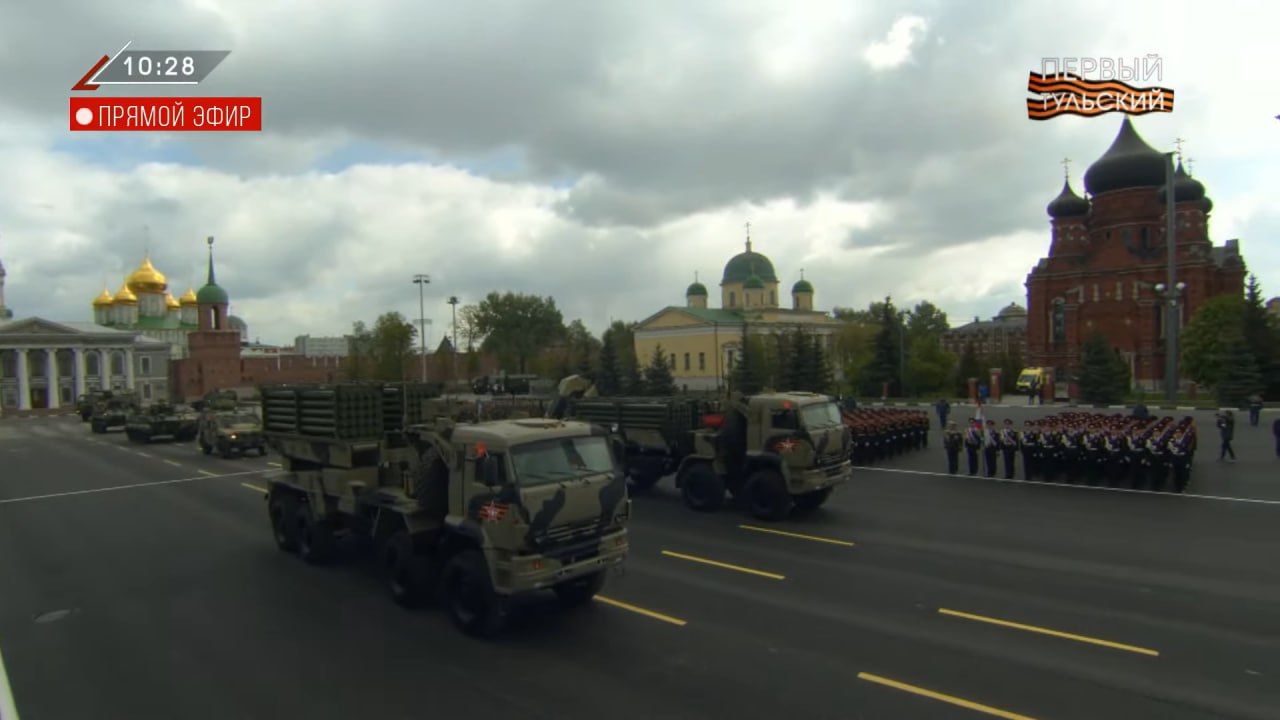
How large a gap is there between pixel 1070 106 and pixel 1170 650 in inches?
1058

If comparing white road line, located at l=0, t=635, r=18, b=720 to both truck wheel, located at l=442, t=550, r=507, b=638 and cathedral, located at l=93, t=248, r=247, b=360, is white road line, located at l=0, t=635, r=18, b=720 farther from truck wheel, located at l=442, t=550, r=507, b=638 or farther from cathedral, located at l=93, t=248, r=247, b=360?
cathedral, located at l=93, t=248, r=247, b=360

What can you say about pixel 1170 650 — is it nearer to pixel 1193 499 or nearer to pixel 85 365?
pixel 1193 499

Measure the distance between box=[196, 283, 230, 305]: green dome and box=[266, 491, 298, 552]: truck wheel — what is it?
2969 inches

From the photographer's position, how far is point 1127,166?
5716 centimetres

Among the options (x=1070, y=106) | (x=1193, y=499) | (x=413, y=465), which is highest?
(x=1070, y=106)

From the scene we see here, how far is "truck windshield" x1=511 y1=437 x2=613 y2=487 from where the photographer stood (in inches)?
316

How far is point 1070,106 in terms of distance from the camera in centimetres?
2841

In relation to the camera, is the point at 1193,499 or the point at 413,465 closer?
the point at 413,465

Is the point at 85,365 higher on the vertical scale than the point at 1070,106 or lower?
lower

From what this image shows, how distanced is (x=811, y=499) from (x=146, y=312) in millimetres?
106039

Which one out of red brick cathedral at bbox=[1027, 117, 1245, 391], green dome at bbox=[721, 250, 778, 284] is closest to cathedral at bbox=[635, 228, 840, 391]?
green dome at bbox=[721, 250, 778, 284]

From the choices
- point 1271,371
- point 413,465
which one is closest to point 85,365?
point 413,465

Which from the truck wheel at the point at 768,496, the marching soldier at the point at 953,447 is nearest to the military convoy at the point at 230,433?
the truck wheel at the point at 768,496

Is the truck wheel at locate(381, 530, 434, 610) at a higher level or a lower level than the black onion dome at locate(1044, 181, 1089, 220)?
lower
